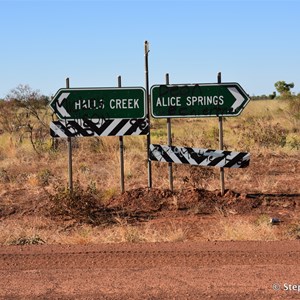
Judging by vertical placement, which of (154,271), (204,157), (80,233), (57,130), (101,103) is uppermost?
(101,103)

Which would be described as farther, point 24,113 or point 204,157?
point 24,113

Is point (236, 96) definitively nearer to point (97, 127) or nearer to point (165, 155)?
point (165, 155)

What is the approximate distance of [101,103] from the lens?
41.0 ft

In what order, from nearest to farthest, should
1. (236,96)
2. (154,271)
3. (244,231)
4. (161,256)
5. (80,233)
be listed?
(154,271) → (161,256) → (244,231) → (80,233) → (236,96)

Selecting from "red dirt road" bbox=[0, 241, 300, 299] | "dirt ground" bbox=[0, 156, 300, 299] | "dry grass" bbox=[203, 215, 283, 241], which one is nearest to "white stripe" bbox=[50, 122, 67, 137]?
"dirt ground" bbox=[0, 156, 300, 299]

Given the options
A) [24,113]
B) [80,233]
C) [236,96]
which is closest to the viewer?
[80,233]

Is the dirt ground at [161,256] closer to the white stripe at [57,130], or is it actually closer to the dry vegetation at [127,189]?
the dry vegetation at [127,189]

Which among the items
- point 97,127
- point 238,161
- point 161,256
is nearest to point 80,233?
point 161,256

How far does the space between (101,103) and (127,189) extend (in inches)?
103

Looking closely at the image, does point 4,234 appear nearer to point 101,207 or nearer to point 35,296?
point 101,207

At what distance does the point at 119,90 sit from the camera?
12445 mm

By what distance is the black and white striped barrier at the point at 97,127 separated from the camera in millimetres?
12469

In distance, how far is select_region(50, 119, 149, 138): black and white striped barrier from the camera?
40.9 ft

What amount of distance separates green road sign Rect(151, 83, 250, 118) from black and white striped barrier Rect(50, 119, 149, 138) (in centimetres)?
49
